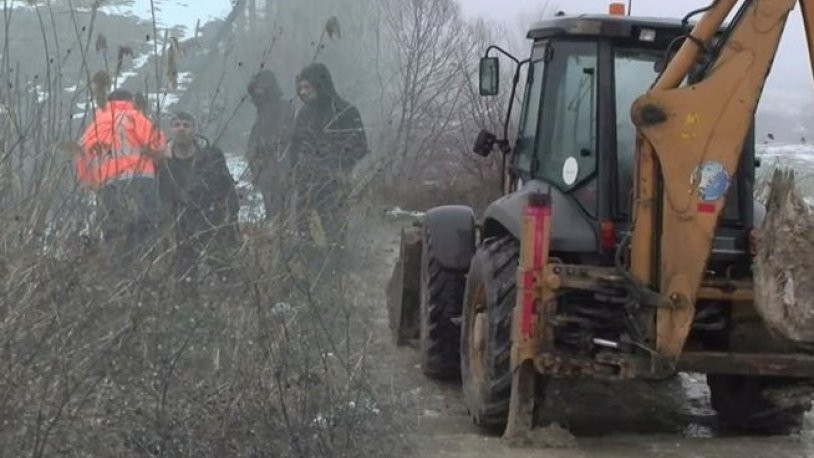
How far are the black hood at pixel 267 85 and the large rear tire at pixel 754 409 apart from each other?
2912 millimetres

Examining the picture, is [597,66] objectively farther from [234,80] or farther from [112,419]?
[112,419]

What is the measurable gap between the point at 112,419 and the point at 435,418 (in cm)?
274

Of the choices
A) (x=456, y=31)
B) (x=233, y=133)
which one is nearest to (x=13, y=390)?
(x=233, y=133)

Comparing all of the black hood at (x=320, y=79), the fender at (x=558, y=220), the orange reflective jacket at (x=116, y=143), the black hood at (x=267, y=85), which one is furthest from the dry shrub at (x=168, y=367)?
the black hood at (x=320, y=79)

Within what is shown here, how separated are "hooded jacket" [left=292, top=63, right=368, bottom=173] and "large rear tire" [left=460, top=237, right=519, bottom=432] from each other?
1.24m

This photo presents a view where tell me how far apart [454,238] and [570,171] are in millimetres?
1441

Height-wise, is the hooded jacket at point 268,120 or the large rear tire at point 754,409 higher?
the hooded jacket at point 268,120

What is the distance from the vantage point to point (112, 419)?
5145 mm

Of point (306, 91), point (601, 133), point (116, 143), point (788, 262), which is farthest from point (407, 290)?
point (788, 262)

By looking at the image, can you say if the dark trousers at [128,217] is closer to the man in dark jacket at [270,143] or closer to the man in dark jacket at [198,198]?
the man in dark jacket at [198,198]

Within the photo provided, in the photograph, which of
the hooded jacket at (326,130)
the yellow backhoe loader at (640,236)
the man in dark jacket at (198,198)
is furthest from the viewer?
the hooded jacket at (326,130)

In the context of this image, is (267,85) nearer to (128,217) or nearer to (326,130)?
(326,130)

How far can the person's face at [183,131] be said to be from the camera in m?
6.58

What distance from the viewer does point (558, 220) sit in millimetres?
6945
